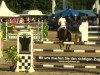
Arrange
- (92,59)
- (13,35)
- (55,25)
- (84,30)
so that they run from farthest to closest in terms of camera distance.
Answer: (55,25) < (13,35) < (84,30) < (92,59)

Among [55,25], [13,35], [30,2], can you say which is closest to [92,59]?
[13,35]

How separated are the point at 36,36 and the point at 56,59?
1760cm

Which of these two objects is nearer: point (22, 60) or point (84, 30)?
point (22, 60)

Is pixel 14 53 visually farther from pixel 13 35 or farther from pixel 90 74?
pixel 13 35

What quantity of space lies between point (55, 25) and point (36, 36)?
969 inches

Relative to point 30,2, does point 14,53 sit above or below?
below

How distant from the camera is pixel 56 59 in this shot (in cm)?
1423

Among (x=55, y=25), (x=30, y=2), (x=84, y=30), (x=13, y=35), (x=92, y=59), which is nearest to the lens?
(x=92, y=59)

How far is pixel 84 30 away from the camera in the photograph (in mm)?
30344

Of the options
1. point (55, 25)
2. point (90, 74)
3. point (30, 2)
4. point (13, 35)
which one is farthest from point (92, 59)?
point (30, 2)

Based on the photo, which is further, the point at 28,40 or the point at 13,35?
the point at 13,35

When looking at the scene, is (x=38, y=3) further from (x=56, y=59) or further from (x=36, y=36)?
(x=56, y=59)

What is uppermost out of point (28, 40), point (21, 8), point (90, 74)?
point (21, 8)

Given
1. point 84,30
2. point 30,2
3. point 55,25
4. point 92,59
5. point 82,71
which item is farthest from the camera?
point 30,2
